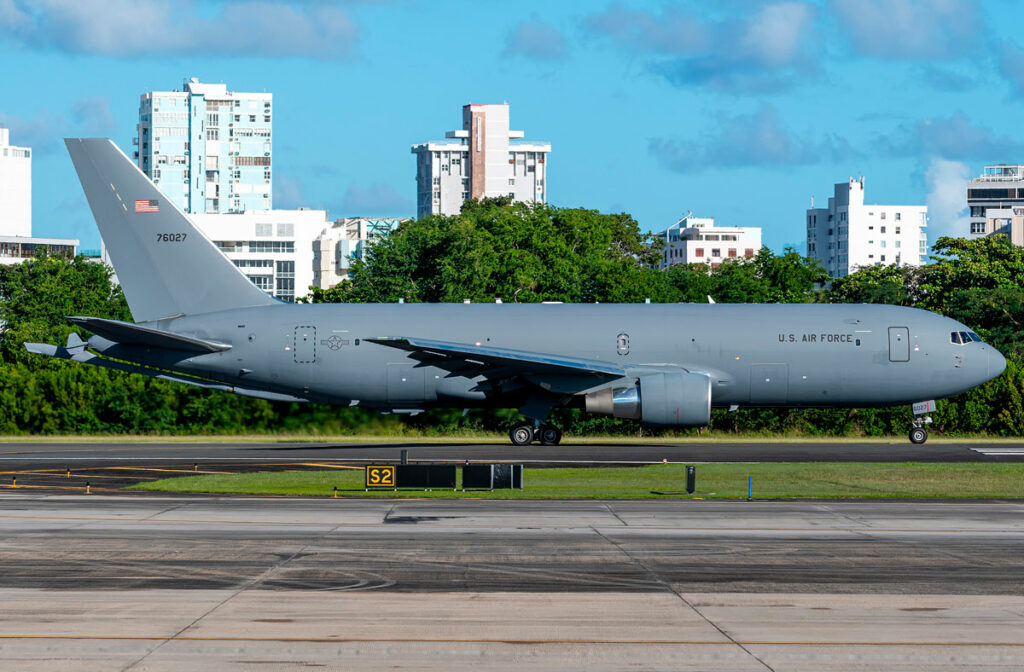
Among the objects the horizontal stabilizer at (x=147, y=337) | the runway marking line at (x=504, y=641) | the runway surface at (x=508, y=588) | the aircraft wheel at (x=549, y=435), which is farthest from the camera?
the aircraft wheel at (x=549, y=435)

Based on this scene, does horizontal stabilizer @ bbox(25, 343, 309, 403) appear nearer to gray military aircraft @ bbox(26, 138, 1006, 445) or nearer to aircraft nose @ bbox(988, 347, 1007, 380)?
gray military aircraft @ bbox(26, 138, 1006, 445)

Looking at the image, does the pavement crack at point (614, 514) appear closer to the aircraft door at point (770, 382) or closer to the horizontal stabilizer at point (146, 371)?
the aircraft door at point (770, 382)

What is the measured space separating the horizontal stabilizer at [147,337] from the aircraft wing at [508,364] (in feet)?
22.9

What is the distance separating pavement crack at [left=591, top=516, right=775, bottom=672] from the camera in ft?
46.8

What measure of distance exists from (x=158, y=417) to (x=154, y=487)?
25657 mm

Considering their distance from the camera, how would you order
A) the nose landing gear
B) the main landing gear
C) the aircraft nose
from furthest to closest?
the nose landing gear, the main landing gear, the aircraft nose

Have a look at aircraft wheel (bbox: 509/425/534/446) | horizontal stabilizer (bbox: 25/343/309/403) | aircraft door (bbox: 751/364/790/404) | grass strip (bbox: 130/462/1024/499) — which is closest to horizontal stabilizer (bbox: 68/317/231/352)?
horizontal stabilizer (bbox: 25/343/309/403)

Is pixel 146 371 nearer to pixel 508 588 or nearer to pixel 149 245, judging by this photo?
pixel 149 245

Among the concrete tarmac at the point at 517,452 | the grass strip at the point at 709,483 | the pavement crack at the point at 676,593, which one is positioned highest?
the pavement crack at the point at 676,593

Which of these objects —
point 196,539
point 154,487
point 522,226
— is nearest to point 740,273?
point 522,226

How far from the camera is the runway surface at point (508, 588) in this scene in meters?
14.2

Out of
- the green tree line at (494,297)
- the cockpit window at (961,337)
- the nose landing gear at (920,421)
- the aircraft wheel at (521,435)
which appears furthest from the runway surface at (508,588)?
the green tree line at (494,297)

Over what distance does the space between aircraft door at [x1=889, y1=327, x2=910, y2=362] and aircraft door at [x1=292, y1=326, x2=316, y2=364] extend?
2119 centimetres

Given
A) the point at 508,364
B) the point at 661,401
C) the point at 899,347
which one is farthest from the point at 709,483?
the point at 899,347
